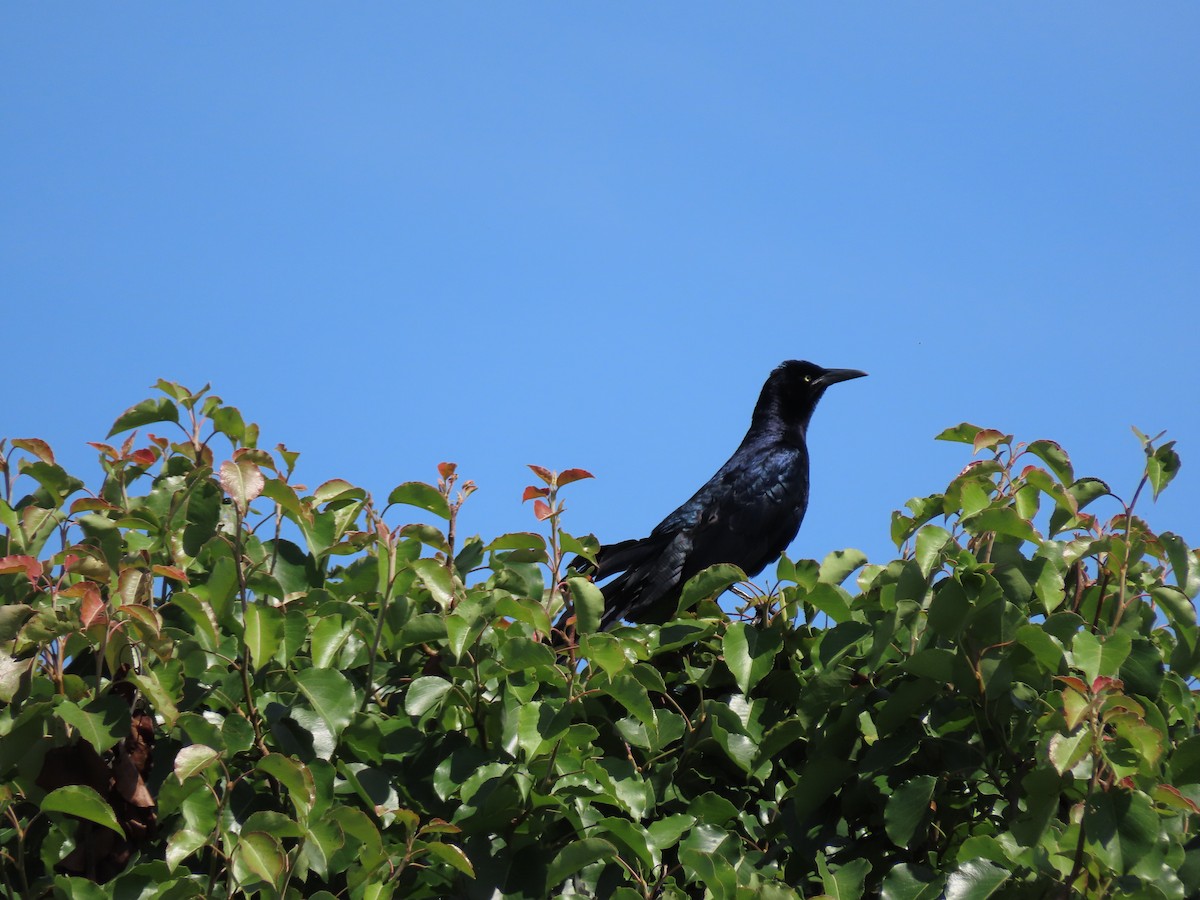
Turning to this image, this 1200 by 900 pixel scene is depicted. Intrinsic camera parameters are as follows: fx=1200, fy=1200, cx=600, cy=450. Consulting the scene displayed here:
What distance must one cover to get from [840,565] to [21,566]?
191 cm

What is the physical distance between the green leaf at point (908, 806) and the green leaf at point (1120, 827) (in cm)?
36

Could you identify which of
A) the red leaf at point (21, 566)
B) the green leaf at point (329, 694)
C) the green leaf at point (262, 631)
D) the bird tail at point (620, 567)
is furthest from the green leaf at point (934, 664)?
the bird tail at point (620, 567)

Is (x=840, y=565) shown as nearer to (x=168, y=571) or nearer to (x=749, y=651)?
(x=749, y=651)

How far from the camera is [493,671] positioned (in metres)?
2.63

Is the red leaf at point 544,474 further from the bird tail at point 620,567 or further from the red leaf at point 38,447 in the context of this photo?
the bird tail at point 620,567

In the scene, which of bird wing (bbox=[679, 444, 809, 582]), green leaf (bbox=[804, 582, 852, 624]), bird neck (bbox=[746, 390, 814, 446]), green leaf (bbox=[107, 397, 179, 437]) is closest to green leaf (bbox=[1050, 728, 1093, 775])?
green leaf (bbox=[804, 582, 852, 624])

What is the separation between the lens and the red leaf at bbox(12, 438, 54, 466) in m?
2.79

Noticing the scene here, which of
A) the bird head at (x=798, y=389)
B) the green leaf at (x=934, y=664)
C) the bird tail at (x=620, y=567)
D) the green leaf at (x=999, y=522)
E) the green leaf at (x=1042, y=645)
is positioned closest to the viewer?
the green leaf at (x=1042, y=645)

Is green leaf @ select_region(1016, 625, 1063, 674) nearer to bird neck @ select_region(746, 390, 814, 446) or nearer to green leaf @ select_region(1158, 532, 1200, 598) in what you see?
green leaf @ select_region(1158, 532, 1200, 598)

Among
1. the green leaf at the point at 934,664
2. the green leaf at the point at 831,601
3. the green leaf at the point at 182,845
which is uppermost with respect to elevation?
the green leaf at the point at 831,601

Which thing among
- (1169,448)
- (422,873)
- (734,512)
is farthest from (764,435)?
(422,873)

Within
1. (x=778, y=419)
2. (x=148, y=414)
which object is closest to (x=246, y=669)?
(x=148, y=414)

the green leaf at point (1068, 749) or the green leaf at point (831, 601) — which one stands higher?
the green leaf at point (831, 601)

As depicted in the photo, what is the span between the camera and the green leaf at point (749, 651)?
289 cm
